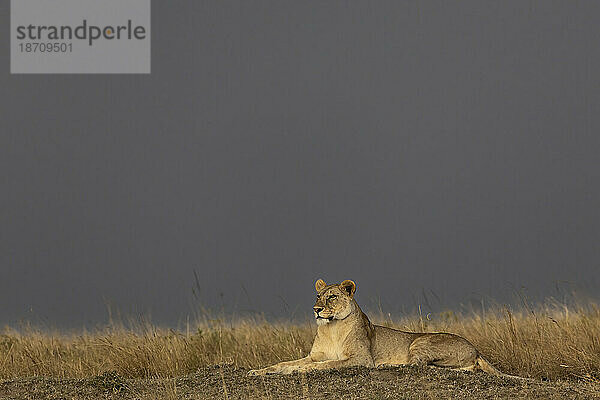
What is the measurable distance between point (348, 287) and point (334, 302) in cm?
24

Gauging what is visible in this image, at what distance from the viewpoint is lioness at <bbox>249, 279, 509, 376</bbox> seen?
823 cm

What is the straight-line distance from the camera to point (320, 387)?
23.7 feet

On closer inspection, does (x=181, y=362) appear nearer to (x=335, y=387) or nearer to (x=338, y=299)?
(x=338, y=299)

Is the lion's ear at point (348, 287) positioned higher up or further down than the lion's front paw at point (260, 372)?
higher up

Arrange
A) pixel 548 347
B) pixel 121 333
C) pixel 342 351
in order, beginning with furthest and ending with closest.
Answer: pixel 121 333
pixel 548 347
pixel 342 351

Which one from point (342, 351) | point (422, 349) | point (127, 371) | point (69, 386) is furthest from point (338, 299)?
point (127, 371)

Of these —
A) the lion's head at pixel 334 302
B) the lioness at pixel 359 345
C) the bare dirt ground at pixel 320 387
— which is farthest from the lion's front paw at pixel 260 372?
the lion's head at pixel 334 302

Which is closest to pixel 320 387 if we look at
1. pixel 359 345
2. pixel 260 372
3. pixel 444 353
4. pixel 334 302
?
pixel 260 372

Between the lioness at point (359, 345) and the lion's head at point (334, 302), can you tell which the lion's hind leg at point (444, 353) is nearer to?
the lioness at point (359, 345)

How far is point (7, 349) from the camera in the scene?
1232 centimetres

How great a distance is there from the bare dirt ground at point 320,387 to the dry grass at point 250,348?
65.2 inches

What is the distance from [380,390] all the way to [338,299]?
1.57 meters

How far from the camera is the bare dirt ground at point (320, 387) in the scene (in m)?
6.92

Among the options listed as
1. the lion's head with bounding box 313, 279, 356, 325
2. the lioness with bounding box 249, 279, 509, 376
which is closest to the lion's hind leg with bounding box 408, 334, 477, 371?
the lioness with bounding box 249, 279, 509, 376
